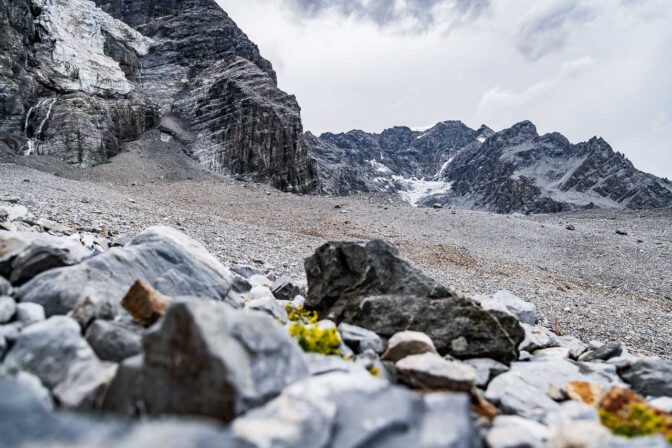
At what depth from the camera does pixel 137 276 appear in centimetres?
557

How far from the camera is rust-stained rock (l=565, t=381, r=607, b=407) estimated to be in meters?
4.45

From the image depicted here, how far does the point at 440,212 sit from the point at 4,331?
116 feet

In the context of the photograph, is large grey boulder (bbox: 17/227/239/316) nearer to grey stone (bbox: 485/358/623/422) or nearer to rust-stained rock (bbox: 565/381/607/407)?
grey stone (bbox: 485/358/623/422)

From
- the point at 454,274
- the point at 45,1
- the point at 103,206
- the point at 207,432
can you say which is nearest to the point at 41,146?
the point at 45,1

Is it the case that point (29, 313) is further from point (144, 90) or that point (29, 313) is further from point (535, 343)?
point (144, 90)

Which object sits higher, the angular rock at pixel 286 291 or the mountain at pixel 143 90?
the mountain at pixel 143 90

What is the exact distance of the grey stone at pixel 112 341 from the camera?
361 cm

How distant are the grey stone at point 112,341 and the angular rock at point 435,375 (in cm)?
276

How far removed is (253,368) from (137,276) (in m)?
3.50

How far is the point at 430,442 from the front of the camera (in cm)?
252

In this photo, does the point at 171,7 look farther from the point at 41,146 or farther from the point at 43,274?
the point at 43,274

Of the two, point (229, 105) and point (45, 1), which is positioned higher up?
point (45, 1)

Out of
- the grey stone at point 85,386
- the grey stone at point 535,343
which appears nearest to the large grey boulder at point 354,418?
the grey stone at point 85,386

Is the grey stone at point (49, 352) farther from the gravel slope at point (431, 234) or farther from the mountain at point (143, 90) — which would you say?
the mountain at point (143, 90)
